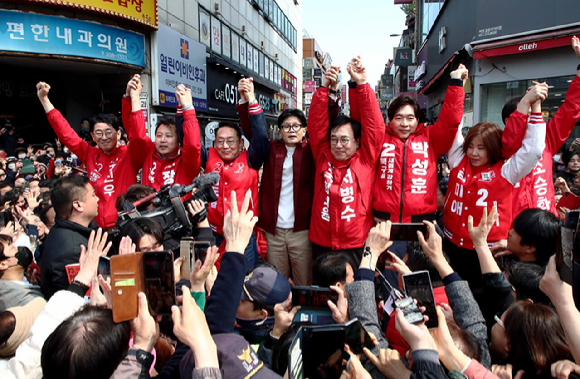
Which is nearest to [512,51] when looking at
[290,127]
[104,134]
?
[290,127]

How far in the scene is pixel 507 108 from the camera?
142 inches

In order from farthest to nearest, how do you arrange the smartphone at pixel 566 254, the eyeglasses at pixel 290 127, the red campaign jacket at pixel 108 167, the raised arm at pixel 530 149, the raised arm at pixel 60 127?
the raised arm at pixel 60 127, the red campaign jacket at pixel 108 167, the eyeglasses at pixel 290 127, the raised arm at pixel 530 149, the smartphone at pixel 566 254

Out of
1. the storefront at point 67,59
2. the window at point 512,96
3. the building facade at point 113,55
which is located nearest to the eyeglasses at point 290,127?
the building facade at point 113,55

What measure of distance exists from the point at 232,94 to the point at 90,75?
24.4ft

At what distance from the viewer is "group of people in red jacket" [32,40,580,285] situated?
10.2 ft

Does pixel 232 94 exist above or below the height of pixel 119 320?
above

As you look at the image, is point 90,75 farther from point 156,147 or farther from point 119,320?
point 119,320

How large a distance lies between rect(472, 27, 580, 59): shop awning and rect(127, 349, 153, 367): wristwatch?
9.97 m

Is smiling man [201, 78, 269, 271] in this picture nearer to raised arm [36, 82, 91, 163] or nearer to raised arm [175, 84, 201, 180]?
raised arm [175, 84, 201, 180]

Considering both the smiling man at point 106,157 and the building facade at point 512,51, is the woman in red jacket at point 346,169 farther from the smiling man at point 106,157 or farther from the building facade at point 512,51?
the building facade at point 512,51

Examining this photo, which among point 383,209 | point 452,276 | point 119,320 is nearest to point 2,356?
point 119,320

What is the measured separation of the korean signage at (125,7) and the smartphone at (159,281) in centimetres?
957

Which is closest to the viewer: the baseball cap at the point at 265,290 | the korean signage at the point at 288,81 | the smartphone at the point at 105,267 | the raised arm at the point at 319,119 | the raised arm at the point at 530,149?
the smartphone at the point at 105,267

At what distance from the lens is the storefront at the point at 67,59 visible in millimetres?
8805
